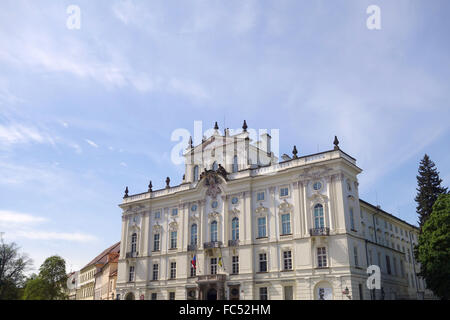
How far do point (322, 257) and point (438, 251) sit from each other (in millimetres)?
12154

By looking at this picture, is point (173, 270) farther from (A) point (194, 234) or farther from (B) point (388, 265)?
(B) point (388, 265)

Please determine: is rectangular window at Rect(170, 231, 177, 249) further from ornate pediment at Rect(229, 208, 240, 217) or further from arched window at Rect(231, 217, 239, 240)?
ornate pediment at Rect(229, 208, 240, 217)

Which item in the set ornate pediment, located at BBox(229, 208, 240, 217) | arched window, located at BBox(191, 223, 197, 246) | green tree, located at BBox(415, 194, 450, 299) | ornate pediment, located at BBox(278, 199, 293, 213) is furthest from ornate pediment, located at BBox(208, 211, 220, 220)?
green tree, located at BBox(415, 194, 450, 299)

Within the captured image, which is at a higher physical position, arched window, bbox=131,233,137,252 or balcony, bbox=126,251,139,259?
arched window, bbox=131,233,137,252

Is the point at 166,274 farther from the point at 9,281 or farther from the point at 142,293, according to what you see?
the point at 9,281

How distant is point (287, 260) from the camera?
46906 mm

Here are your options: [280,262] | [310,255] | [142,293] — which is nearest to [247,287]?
[280,262]

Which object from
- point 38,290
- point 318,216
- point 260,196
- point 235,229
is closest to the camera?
point 318,216

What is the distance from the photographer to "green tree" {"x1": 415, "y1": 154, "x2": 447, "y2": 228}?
5875cm

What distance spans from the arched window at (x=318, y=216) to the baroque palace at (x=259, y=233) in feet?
0.38

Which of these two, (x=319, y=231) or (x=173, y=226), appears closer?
(x=319, y=231)

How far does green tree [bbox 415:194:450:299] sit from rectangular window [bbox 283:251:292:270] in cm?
1450

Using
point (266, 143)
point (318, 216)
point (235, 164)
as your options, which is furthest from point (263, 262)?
point (266, 143)
